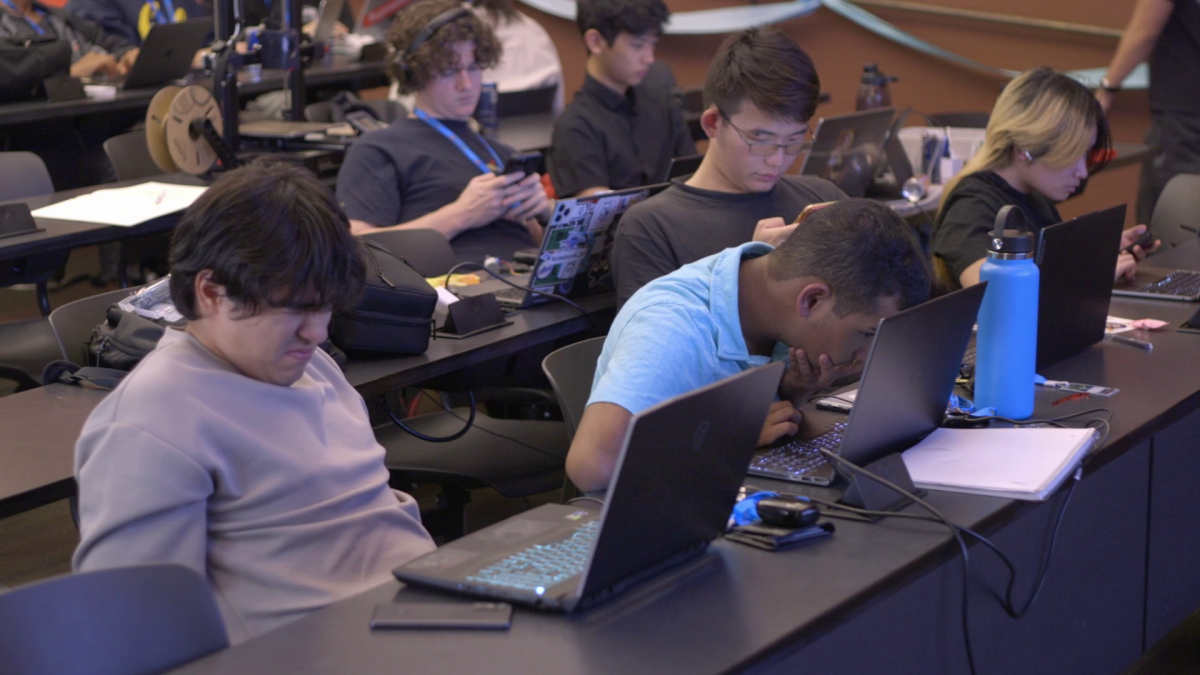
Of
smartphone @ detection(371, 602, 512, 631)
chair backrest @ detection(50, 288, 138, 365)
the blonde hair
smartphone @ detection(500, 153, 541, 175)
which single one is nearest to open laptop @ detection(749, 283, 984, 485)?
smartphone @ detection(371, 602, 512, 631)

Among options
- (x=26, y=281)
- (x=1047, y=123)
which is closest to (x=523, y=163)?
(x=1047, y=123)

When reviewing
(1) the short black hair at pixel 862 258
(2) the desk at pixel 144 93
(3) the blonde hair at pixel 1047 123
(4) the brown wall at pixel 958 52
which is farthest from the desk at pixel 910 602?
(4) the brown wall at pixel 958 52

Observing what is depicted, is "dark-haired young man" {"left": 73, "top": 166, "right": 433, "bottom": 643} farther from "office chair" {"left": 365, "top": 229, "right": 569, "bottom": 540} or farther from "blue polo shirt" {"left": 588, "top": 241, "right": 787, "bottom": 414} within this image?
"office chair" {"left": 365, "top": 229, "right": 569, "bottom": 540}

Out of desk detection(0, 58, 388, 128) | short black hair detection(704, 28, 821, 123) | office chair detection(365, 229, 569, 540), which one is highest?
short black hair detection(704, 28, 821, 123)

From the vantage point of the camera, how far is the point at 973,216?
2.47 m

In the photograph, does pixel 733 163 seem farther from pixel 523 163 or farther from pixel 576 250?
pixel 523 163

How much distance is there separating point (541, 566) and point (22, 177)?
2899 mm

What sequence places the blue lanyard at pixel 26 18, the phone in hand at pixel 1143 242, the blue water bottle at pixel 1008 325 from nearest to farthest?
the blue water bottle at pixel 1008 325 < the phone in hand at pixel 1143 242 < the blue lanyard at pixel 26 18

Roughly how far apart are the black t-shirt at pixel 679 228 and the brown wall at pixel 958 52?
3.57 m

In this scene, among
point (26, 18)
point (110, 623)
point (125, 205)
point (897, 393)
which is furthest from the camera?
point (26, 18)

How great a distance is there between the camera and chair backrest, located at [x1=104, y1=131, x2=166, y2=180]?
152 inches

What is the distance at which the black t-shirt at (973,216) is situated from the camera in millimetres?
2457

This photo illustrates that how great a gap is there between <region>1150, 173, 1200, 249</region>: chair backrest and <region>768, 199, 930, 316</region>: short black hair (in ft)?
6.98

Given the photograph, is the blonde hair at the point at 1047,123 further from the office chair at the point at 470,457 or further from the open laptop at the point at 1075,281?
the office chair at the point at 470,457
